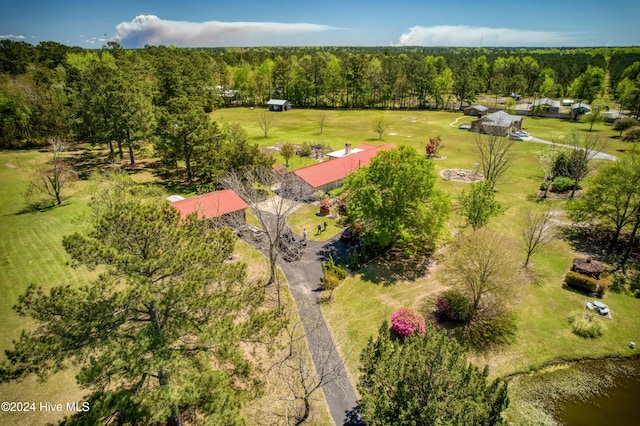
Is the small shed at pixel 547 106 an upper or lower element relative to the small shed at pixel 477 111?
upper

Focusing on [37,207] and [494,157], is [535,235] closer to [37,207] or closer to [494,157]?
[494,157]

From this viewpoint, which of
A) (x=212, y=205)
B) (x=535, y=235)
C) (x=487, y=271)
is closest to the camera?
(x=487, y=271)

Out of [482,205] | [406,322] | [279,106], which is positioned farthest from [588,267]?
[279,106]

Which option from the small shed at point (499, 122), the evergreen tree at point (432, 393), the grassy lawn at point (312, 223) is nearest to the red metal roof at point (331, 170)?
the grassy lawn at point (312, 223)

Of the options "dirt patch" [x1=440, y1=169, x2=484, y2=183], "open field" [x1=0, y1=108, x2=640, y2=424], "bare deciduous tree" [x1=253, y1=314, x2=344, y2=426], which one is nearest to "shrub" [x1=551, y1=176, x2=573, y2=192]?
"open field" [x1=0, y1=108, x2=640, y2=424]

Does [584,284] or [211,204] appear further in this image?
[211,204]

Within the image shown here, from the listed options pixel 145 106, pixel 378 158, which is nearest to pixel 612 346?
pixel 378 158

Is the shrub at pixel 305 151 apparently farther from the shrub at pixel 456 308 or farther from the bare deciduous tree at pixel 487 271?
the shrub at pixel 456 308
